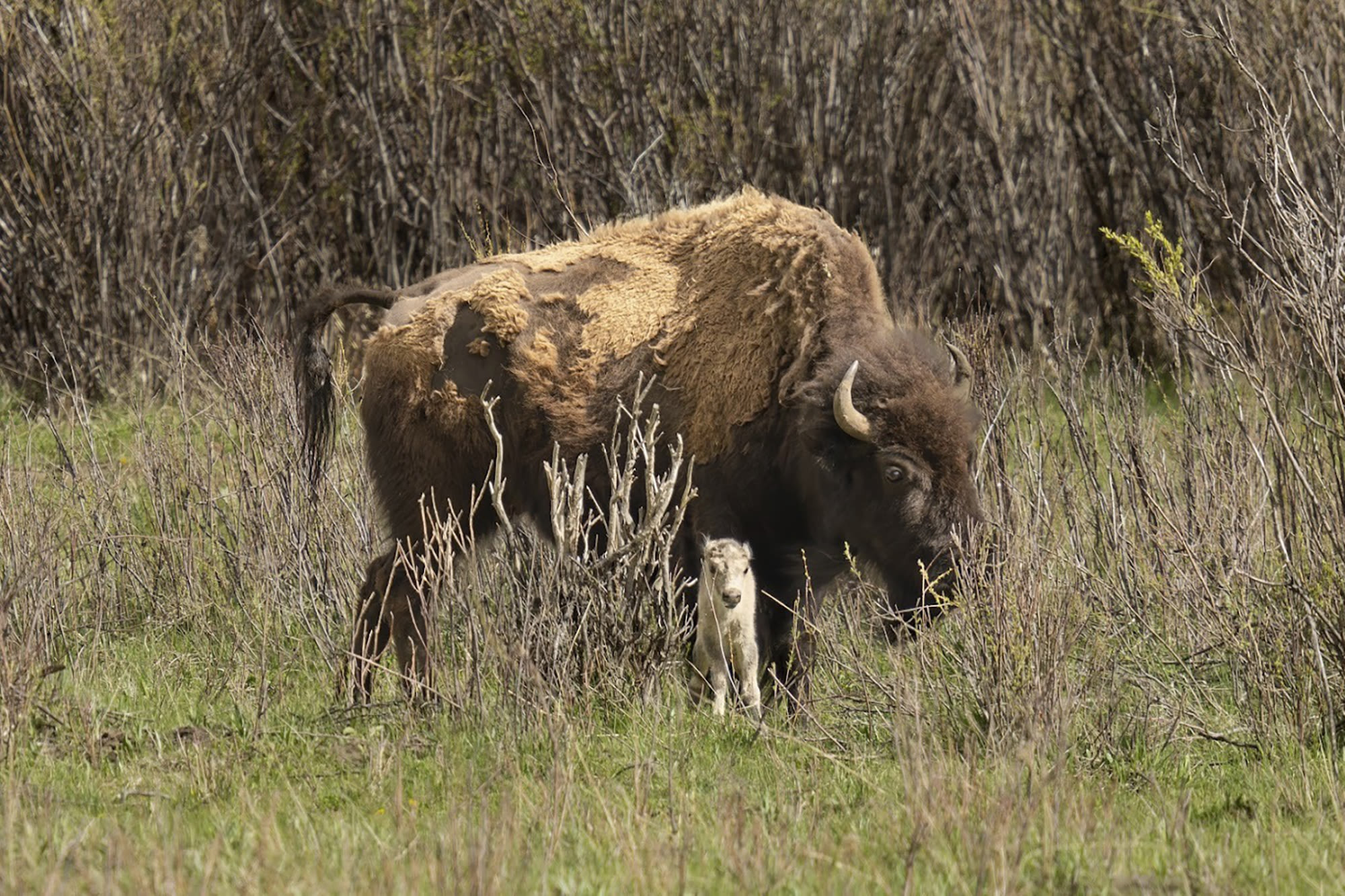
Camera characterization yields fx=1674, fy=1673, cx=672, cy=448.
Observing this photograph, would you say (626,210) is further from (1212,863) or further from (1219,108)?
(1212,863)

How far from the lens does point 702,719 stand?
5328mm

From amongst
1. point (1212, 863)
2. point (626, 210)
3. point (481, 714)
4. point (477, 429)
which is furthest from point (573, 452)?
point (626, 210)

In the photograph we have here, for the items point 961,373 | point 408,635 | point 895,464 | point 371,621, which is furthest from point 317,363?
point 961,373

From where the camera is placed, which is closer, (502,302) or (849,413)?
(849,413)

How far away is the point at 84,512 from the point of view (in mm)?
7062

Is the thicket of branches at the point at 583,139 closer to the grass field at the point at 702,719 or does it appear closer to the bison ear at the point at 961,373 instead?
the grass field at the point at 702,719

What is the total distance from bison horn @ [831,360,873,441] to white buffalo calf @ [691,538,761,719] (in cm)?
54

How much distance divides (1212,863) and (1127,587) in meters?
2.41

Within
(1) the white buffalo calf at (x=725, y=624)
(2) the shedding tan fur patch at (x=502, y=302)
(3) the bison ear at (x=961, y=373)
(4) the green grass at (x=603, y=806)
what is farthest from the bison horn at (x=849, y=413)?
(2) the shedding tan fur patch at (x=502, y=302)

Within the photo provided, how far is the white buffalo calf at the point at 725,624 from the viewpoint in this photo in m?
5.52

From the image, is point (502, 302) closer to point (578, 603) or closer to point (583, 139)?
point (578, 603)

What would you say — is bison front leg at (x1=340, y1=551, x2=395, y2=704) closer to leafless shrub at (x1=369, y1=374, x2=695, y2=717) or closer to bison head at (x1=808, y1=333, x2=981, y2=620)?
leafless shrub at (x1=369, y1=374, x2=695, y2=717)

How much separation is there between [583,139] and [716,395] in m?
5.33

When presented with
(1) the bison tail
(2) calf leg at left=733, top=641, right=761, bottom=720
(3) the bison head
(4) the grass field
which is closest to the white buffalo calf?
(2) calf leg at left=733, top=641, right=761, bottom=720
